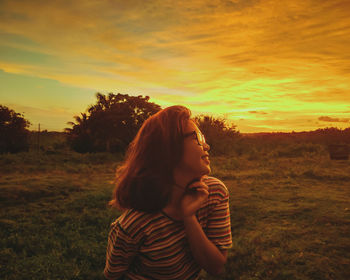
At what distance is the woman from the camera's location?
1.36 meters

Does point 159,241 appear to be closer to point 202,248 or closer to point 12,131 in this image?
point 202,248

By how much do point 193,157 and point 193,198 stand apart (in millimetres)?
214

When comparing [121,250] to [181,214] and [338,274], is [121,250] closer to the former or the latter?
[181,214]

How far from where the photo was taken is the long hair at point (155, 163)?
1.36 metres

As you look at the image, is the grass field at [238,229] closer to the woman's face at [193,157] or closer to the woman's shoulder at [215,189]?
the woman's shoulder at [215,189]

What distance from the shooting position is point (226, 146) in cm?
3212

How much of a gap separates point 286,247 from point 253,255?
595mm

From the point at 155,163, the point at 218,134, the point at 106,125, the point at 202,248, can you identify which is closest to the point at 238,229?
the point at 202,248

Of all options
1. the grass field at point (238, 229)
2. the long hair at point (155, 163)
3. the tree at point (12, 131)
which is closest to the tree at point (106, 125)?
the tree at point (12, 131)

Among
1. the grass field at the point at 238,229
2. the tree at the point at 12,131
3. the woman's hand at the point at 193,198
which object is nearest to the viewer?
the woman's hand at the point at 193,198

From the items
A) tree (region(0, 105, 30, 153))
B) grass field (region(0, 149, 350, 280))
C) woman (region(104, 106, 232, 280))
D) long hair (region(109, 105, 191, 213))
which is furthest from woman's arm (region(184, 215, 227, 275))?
tree (region(0, 105, 30, 153))

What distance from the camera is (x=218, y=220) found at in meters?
1.50

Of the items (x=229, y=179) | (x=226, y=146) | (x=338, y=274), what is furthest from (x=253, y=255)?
(x=226, y=146)

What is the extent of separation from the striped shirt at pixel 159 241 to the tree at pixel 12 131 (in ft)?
79.5
